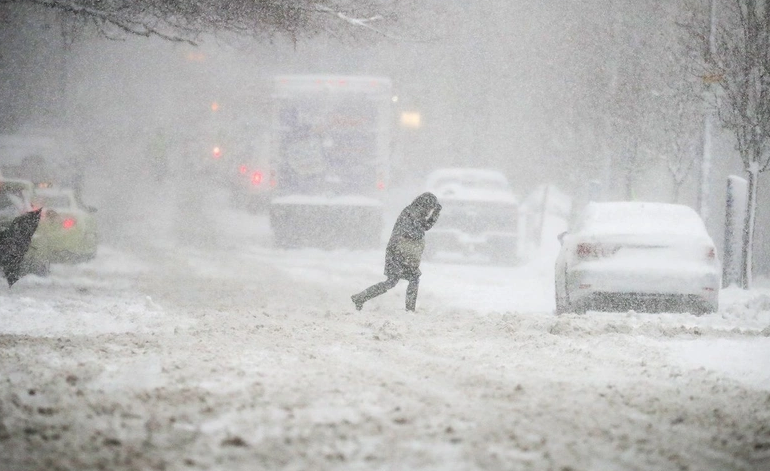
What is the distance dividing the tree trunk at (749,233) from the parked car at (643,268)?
472 centimetres

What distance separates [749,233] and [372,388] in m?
11.2

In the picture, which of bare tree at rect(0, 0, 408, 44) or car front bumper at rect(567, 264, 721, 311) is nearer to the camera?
car front bumper at rect(567, 264, 721, 311)

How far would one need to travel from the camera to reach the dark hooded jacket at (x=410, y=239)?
9.76 m

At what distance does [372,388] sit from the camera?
5.46 m

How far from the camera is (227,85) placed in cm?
5422

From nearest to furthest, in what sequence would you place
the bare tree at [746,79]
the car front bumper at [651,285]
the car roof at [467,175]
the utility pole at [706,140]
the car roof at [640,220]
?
the car front bumper at [651,285] < the car roof at [640,220] < the bare tree at [746,79] < the utility pole at [706,140] < the car roof at [467,175]

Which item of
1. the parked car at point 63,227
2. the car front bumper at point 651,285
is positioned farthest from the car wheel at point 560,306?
the parked car at point 63,227

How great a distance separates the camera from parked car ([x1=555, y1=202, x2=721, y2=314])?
380 inches

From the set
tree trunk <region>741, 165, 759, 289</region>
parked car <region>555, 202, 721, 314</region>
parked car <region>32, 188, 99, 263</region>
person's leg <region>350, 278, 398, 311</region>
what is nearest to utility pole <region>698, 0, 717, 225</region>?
tree trunk <region>741, 165, 759, 289</region>

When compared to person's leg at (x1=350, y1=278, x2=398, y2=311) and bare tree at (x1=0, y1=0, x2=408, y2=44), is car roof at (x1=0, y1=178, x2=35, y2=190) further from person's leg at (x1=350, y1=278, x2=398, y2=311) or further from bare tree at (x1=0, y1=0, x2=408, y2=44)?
person's leg at (x1=350, y1=278, x2=398, y2=311)

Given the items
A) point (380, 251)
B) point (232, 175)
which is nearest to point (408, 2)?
point (380, 251)

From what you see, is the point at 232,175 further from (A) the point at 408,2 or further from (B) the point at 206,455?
(B) the point at 206,455

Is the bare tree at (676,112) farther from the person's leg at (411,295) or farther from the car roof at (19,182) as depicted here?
the car roof at (19,182)

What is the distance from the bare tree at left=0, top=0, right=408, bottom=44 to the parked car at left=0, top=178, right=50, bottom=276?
9.34ft
